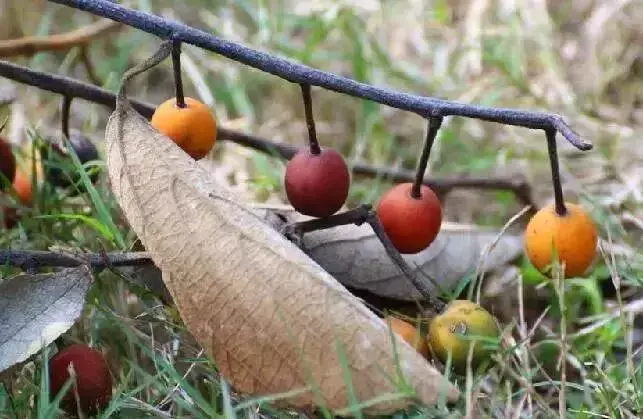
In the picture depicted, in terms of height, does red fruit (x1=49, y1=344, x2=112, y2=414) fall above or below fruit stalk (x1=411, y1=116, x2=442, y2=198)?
below

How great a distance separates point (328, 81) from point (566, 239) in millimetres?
287

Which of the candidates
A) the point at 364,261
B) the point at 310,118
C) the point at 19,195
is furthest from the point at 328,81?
the point at 19,195

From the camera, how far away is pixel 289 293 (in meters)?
0.77

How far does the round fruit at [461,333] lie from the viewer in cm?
84

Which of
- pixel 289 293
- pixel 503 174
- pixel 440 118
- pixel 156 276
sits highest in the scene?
pixel 440 118

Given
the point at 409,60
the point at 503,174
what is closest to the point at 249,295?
the point at 503,174

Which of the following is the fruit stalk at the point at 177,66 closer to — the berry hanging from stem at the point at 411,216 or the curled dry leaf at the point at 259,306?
the curled dry leaf at the point at 259,306

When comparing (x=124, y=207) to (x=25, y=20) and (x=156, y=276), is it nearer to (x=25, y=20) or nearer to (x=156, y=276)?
(x=156, y=276)

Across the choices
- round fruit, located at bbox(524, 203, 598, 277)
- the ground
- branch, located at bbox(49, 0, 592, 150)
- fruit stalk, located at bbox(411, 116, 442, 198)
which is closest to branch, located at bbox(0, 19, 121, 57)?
the ground

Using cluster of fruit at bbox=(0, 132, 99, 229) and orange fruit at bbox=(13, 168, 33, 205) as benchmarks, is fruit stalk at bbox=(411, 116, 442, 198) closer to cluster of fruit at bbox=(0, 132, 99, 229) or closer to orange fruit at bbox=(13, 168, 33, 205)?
cluster of fruit at bbox=(0, 132, 99, 229)

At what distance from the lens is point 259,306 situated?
2.52ft

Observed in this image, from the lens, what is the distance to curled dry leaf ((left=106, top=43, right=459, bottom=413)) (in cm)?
74

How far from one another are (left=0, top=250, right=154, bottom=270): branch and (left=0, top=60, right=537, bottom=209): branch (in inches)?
11.6

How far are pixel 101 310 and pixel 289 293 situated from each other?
31 cm
